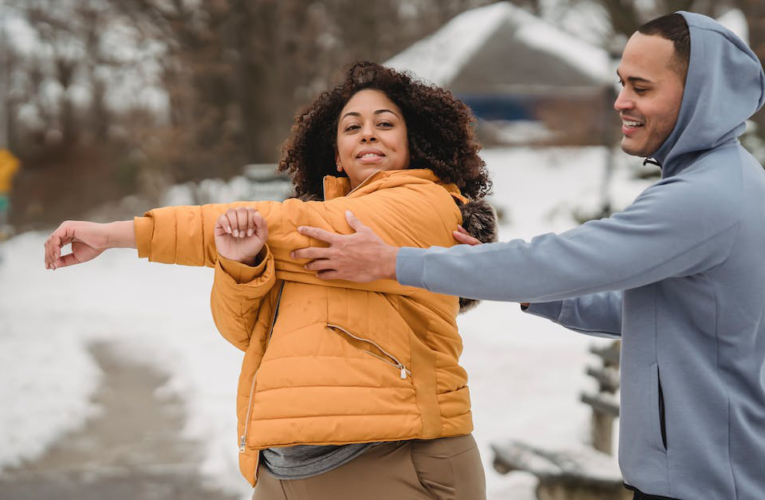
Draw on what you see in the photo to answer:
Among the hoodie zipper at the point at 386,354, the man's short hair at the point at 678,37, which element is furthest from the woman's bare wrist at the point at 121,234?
the man's short hair at the point at 678,37

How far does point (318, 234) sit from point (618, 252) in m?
0.74

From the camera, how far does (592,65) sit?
969 inches

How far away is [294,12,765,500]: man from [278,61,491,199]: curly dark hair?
0.62 m

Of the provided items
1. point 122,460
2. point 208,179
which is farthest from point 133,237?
point 208,179

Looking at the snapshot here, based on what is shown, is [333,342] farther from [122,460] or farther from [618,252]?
[122,460]

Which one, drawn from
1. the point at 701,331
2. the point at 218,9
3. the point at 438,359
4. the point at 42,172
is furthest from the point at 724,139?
the point at 42,172

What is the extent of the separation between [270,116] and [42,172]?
12.6 m

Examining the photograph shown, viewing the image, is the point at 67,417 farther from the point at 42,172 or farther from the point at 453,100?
the point at 42,172

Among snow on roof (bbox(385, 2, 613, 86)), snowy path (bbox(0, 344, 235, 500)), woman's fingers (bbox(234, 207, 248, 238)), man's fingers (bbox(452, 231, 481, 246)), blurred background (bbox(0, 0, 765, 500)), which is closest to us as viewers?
woman's fingers (bbox(234, 207, 248, 238))

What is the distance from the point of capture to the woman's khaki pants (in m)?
2.16

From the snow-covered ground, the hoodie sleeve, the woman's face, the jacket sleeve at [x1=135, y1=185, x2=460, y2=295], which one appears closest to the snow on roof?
the snow-covered ground

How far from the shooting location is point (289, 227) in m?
2.12

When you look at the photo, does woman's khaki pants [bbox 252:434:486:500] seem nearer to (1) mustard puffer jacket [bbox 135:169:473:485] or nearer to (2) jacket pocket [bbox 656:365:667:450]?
(1) mustard puffer jacket [bbox 135:169:473:485]

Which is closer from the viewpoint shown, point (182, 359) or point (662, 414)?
point (662, 414)
